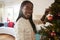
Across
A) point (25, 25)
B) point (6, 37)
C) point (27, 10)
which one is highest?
point (27, 10)

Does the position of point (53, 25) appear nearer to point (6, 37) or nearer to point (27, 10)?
point (27, 10)

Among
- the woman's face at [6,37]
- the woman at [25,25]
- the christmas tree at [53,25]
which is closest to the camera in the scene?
the christmas tree at [53,25]

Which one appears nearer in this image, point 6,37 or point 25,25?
point 25,25

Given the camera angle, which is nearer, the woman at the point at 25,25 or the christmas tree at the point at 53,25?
the christmas tree at the point at 53,25

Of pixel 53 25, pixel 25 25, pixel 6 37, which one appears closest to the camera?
pixel 53 25

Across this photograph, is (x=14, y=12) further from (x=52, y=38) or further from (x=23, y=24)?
(x=52, y=38)

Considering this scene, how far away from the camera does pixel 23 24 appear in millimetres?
2016

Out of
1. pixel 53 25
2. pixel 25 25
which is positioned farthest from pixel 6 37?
pixel 53 25

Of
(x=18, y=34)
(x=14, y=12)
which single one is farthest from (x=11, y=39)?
(x=14, y=12)

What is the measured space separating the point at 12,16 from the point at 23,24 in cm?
276

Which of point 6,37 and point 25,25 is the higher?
point 25,25

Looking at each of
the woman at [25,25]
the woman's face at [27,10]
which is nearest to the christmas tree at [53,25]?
the woman at [25,25]

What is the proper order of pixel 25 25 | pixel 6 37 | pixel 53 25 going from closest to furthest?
pixel 53 25, pixel 25 25, pixel 6 37

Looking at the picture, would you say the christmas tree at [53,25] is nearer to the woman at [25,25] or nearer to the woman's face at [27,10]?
the woman at [25,25]
